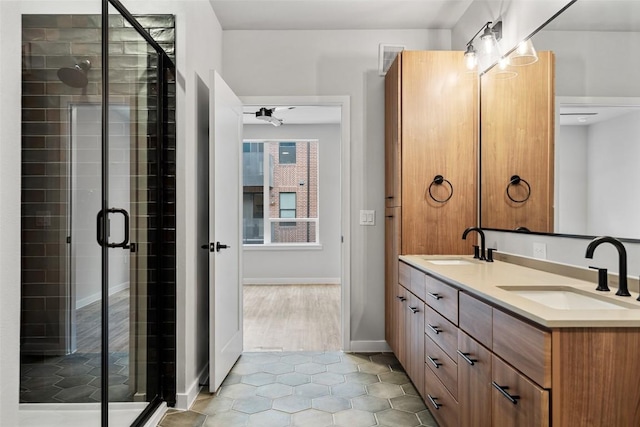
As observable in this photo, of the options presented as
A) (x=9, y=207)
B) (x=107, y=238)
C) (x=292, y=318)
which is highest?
(x=9, y=207)

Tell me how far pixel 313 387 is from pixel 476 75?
2.42m

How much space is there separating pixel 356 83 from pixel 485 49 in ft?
3.66

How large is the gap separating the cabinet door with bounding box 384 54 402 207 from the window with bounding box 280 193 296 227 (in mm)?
3893

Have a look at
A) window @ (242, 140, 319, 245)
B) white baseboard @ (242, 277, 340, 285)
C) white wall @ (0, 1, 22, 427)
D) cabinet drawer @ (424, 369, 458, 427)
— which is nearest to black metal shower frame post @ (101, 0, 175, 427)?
white wall @ (0, 1, 22, 427)

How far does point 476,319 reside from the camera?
1681 millimetres

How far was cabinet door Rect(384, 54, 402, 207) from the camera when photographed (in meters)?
3.04

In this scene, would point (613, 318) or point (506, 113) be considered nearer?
point (613, 318)

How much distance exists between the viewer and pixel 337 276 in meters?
6.97

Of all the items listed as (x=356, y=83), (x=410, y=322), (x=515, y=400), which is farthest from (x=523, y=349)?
(x=356, y=83)

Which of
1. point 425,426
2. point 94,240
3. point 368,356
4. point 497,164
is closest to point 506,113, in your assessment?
point 497,164

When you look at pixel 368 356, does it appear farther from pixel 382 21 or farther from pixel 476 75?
pixel 382 21

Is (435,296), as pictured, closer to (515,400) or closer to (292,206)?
(515,400)

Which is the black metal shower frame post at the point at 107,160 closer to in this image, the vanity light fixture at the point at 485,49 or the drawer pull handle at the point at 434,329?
the drawer pull handle at the point at 434,329

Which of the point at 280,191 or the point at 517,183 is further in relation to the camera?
the point at 280,191
